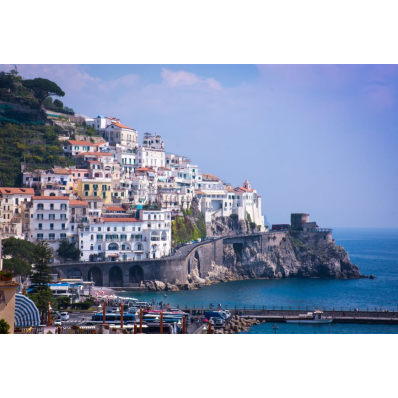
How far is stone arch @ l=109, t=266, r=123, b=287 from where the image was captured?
74.1ft

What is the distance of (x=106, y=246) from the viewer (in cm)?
2319

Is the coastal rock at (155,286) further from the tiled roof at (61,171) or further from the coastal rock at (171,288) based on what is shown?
the tiled roof at (61,171)

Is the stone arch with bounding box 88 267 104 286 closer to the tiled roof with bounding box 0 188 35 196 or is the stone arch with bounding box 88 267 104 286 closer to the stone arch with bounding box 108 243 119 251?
the stone arch with bounding box 108 243 119 251

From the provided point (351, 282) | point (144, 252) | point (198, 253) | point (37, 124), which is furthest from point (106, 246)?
point (351, 282)

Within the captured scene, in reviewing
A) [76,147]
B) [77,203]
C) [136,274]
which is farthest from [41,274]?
[76,147]

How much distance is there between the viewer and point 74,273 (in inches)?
853

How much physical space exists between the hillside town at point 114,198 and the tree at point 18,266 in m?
3.10

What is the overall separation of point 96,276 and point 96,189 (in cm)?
401

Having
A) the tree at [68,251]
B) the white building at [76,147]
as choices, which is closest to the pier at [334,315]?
the tree at [68,251]

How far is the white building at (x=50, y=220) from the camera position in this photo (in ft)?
72.9

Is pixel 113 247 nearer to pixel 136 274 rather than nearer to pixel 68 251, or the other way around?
pixel 136 274
